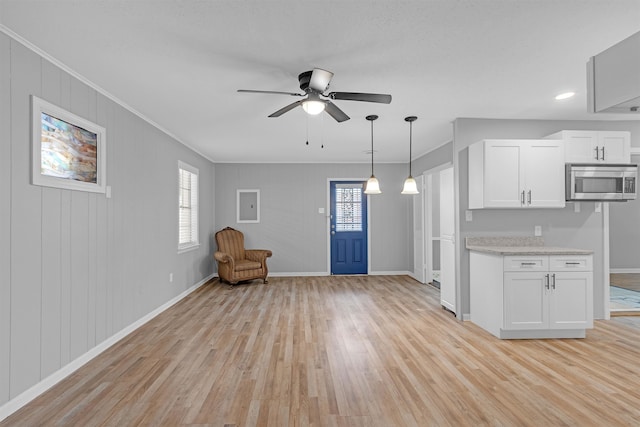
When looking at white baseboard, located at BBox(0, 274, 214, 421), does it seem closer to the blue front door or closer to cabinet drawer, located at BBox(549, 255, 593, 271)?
the blue front door

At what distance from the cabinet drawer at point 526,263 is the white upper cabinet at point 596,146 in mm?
1333

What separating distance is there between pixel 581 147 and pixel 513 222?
1.13 m

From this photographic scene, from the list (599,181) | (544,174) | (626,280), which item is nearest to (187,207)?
(544,174)

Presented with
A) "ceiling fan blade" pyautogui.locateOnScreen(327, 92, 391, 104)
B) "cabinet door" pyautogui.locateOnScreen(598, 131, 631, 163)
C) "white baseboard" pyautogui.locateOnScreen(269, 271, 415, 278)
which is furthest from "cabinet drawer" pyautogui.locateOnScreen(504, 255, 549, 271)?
"white baseboard" pyautogui.locateOnScreen(269, 271, 415, 278)

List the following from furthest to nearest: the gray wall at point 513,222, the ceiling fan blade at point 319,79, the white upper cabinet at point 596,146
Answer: the gray wall at point 513,222 → the white upper cabinet at point 596,146 → the ceiling fan blade at point 319,79

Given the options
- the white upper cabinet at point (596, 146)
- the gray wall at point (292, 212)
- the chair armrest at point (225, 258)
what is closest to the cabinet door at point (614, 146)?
the white upper cabinet at point (596, 146)

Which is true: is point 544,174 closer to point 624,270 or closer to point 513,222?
point 513,222

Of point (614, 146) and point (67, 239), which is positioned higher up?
point (614, 146)

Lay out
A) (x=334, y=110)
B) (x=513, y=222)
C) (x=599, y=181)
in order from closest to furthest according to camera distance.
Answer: (x=334, y=110), (x=599, y=181), (x=513, y=222)

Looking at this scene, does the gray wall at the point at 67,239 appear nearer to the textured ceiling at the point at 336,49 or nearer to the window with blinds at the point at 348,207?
the textured ceiling at the point at 336,49

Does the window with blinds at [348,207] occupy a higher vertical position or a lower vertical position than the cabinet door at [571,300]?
higher

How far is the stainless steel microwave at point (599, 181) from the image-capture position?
3.88 metres

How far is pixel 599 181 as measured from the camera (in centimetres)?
391

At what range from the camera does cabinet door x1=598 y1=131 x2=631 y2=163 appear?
4008 millimetres
